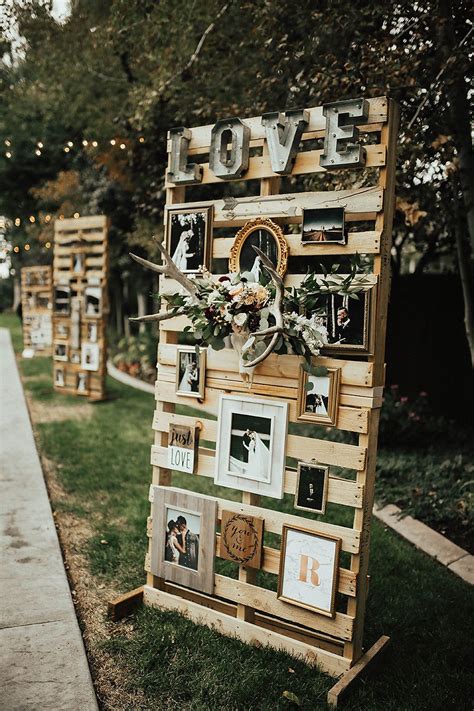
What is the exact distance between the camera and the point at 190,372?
3.37m

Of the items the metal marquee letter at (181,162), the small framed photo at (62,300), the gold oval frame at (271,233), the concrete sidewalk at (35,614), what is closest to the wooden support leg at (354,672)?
the concrete sidewalk at (35,614)

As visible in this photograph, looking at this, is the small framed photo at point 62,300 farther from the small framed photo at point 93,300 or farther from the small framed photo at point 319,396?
the small framed photo at point 319,396

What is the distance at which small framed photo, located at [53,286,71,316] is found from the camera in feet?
30.8

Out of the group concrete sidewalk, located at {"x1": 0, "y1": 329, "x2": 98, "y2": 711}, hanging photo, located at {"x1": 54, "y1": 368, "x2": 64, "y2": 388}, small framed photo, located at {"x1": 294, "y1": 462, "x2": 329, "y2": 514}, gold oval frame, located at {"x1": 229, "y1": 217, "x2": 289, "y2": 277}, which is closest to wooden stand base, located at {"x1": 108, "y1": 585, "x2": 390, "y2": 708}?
concrete sidewalk, located at {"x1": 0, "y1": 329, "x2": 98, "y2": 711}

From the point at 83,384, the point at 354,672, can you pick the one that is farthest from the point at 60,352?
the point at 354,672

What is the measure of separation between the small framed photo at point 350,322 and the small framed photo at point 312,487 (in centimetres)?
58

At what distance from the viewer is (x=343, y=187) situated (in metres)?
4.12

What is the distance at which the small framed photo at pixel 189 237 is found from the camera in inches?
128

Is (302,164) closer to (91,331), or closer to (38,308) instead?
(91,331)

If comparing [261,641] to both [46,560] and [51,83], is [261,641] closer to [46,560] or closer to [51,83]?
[46,560]

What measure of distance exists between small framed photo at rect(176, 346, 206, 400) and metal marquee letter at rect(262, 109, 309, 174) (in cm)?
107

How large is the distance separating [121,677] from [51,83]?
1064 cm

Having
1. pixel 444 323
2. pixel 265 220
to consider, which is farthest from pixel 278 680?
pixel 444 323

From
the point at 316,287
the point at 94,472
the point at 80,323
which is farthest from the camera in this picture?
the point at 80,323
